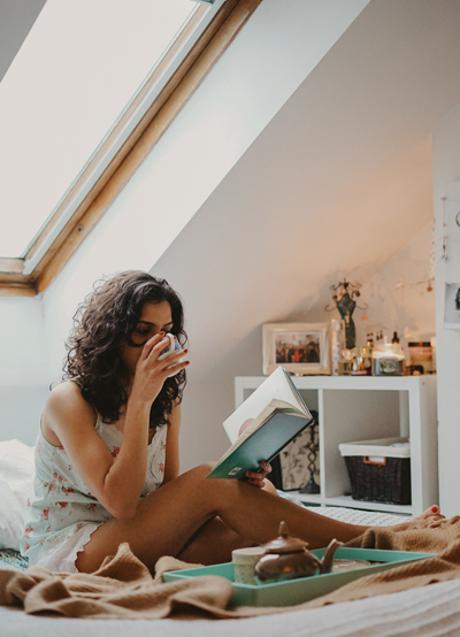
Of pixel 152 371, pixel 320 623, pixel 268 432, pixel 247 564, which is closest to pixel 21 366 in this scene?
pixel 152 371

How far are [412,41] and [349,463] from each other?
61.4 inches

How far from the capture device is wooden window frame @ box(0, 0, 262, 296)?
9.38 ft

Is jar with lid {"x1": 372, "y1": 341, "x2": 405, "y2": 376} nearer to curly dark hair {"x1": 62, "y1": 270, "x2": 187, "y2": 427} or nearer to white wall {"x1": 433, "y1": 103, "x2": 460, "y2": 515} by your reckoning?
white wall {"x1": 433, "y1": 103, "x2": 460, "y2": 515}

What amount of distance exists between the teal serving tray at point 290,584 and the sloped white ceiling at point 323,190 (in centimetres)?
154

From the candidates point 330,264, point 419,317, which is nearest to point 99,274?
point 330,264

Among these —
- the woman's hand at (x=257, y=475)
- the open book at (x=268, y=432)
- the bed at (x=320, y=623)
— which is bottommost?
the bed at (x=320, y=623)

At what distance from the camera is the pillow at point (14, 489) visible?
244cm

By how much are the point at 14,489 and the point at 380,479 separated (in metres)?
1.42

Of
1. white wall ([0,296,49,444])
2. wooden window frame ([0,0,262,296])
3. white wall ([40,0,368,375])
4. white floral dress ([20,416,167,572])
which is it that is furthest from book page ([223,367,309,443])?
white wall ([0,296,49,444])

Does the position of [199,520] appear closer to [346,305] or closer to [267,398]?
[267,398]

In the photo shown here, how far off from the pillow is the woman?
0.51ft

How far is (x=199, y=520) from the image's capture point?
2.04m

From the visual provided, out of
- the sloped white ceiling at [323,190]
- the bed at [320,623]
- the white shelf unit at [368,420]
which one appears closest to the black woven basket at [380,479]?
the white shelf unit at [368,420]

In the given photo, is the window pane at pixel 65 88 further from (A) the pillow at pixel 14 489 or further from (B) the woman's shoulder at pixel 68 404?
(B) the woman's shoulder at pixel 68 404
